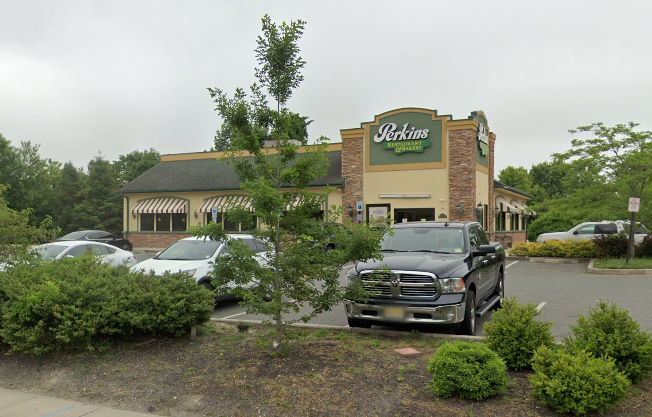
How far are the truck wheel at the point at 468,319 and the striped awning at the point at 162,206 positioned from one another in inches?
1083

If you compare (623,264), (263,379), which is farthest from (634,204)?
(263,379)

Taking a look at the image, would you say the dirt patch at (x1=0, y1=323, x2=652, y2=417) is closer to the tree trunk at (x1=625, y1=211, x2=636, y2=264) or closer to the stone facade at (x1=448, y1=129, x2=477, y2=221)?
the tree trunk at (x1=625, y1=211, x2=636, y2=264)

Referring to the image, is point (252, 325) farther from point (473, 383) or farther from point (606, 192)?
point (606, 192)

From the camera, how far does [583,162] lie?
1838 centimetres

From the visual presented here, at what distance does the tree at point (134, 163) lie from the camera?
204ft

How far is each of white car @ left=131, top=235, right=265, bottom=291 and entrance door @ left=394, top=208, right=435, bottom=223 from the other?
673 inches

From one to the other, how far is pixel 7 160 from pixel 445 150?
44.4 metres

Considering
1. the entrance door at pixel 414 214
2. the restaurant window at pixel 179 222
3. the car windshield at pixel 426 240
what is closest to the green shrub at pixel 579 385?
the car windshield at pixel 426 240

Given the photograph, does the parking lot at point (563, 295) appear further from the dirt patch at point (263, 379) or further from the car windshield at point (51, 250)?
the car windshield at point (51, 250)

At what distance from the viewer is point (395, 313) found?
690 cm

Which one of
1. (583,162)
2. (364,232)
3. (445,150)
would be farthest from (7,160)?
(364,232)

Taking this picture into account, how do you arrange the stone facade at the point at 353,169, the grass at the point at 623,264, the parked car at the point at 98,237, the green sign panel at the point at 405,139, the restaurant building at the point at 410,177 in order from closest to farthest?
1. the grass at the point at 623,264
2. the restaurant building at the point at 410,177
3. the parked car at the point at 98,237
4. the green sign panel at the point at 405,139
5. the stone facade at the point at 353,169

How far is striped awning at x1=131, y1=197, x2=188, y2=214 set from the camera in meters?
32.7

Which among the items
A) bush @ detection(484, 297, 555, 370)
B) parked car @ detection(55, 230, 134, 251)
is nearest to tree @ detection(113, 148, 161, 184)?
parked car @ detection(55, 230, 134, 251)
